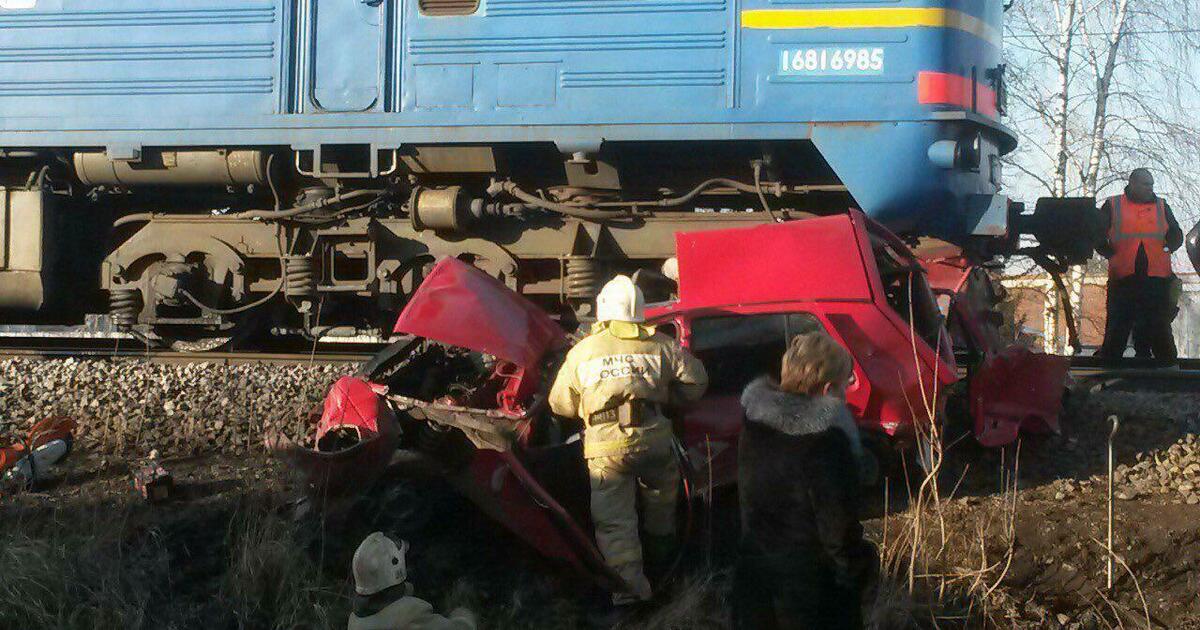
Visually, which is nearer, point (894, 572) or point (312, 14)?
point (894, 572)

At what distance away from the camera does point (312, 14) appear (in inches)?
330

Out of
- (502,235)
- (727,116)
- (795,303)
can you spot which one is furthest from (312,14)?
(795,303)

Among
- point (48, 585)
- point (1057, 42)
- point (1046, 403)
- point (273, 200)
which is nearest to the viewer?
point (48, 585)

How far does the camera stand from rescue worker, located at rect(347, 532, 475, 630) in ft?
10.3

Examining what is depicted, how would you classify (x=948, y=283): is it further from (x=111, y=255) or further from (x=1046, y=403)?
(x=111, y=255)

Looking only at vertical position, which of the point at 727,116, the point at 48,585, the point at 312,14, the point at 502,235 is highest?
the point at 312,14

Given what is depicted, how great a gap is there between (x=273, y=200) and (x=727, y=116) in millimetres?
3721

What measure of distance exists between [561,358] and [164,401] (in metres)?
3.28

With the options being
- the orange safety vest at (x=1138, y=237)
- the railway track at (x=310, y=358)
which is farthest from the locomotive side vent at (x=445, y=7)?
the orange safety vest at (x=1138, y=237)

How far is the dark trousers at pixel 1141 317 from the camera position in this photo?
8.82 metres

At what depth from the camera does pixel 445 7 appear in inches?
323

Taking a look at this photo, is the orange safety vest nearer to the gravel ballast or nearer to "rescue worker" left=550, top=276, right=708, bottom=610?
"rescue worker" left=550, top=276, right=708, bottom=610

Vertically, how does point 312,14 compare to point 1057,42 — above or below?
below

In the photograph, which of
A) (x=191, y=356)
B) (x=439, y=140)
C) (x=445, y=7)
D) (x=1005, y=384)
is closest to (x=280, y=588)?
(x=1005, y=384)
